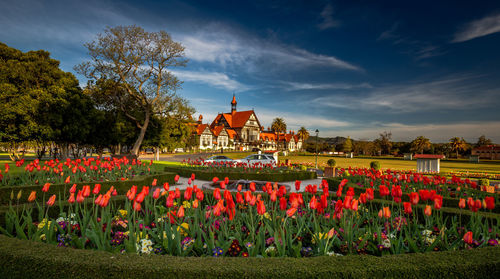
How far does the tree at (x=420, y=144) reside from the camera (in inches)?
3835

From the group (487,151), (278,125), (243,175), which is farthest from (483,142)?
(243,175)

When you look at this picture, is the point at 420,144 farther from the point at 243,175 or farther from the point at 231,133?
the point at 243,175

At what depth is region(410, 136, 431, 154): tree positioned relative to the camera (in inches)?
3835

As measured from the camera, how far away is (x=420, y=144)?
322ft

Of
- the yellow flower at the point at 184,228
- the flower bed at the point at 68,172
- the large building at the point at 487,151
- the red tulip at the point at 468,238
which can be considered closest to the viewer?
the red tulip at the point at 468,238

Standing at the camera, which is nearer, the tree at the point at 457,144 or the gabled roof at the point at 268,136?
the tree at the point at 457,144

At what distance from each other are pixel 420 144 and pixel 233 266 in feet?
375

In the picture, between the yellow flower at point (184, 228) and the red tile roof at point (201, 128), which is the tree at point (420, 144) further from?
the yellow flower at point (184, 228)

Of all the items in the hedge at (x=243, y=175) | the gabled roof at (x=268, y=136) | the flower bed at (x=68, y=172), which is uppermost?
the gabled roof at (x=268, y=136)

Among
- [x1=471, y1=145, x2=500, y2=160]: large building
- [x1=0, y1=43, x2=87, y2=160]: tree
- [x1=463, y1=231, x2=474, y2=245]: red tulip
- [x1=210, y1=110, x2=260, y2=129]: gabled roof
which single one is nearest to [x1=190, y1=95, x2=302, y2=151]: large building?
[x1=210, y1=110, x2=260, y2=129]: gabled roof

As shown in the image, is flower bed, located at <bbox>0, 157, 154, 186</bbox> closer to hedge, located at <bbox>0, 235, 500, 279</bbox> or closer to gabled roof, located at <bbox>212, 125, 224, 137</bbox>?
hedge, located at <bbox>0, 235, 500, 279</bbox>

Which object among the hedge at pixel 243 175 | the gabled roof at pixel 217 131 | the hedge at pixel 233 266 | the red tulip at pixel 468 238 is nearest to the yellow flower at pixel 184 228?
the hedge at pixel 233 266

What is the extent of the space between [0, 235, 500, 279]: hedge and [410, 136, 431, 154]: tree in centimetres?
11150

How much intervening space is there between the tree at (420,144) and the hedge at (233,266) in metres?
112
